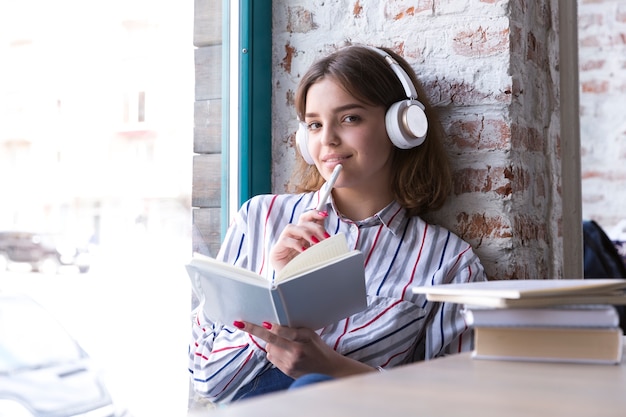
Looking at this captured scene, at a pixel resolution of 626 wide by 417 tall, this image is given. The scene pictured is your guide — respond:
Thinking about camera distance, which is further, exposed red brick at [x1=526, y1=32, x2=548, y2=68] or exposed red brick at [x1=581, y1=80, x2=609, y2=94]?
exposed red brick at [x1=581, y1=80, x2=609, y2=94]

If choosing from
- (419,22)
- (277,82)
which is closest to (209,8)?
(277,82)

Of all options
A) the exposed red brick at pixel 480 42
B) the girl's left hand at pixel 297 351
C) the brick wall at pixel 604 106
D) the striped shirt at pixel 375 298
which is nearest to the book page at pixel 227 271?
the girl's left hand at pixel 297 351

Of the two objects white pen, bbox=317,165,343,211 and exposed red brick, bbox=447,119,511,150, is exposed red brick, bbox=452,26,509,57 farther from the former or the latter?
white pen, bbox=317,165,343,211

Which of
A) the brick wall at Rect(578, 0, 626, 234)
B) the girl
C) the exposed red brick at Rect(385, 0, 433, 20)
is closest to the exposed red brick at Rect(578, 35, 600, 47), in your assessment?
the brick wall at Rect(578, 0, 626, 234)

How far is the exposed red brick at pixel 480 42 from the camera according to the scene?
66.8 inches

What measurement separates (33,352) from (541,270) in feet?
3.57

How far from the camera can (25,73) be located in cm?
150

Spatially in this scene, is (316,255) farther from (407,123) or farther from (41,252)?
(41,252)

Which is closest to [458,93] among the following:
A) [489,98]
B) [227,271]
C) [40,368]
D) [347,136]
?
[489,98]

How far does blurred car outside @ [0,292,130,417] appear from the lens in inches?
57.1

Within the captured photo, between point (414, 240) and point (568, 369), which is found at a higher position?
point (414, 240)

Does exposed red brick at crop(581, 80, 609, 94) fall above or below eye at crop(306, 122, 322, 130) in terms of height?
above

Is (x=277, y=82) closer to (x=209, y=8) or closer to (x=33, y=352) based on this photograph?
(x=209, y=8)

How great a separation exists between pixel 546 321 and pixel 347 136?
31.0 inches
